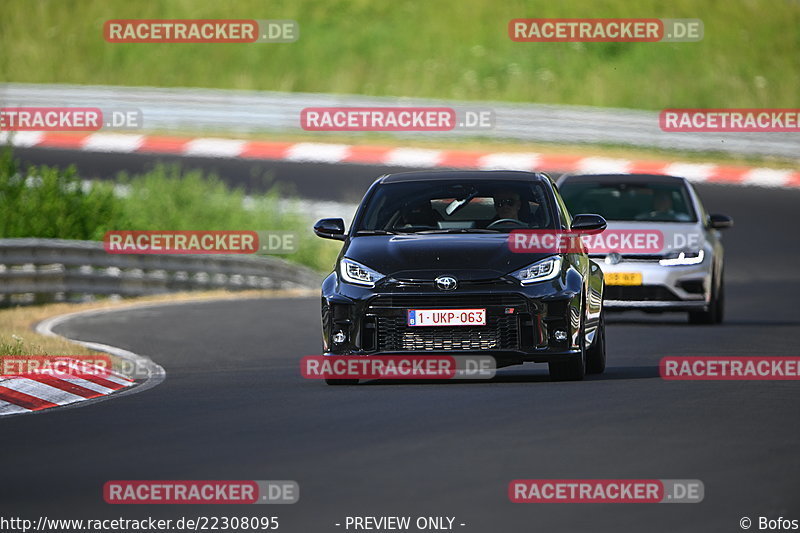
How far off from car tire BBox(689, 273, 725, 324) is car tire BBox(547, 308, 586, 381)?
21.4 ft

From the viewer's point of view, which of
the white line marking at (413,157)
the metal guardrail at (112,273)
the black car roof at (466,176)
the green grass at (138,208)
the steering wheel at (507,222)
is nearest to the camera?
the steering wheel at (507,222)

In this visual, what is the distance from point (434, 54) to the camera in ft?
153

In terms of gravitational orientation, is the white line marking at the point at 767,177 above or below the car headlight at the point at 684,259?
above

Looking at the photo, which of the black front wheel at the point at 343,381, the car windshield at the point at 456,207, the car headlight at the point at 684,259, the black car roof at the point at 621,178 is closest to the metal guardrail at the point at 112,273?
the black car roof at the point at 621,178

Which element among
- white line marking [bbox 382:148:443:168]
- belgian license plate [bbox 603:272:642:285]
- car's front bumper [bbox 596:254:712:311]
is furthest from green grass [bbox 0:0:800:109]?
belgian license plate [bbox 603:272:642:285]

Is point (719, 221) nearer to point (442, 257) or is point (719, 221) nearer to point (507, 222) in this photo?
point (507, 222)

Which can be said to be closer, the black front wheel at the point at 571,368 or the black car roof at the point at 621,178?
the black front wheel at the point at 571,368

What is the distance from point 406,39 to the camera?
47.2m

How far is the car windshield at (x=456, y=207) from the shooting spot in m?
13.1

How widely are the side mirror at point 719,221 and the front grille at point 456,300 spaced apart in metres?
7.44

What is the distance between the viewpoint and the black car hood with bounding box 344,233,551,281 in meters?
12.2

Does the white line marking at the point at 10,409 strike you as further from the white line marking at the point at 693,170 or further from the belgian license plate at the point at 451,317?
the white line marking at the point at 693,170

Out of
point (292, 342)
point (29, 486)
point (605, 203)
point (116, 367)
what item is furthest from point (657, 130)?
point (29, 486)

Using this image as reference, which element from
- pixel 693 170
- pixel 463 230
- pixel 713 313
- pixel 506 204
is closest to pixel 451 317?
pixel 463 230
